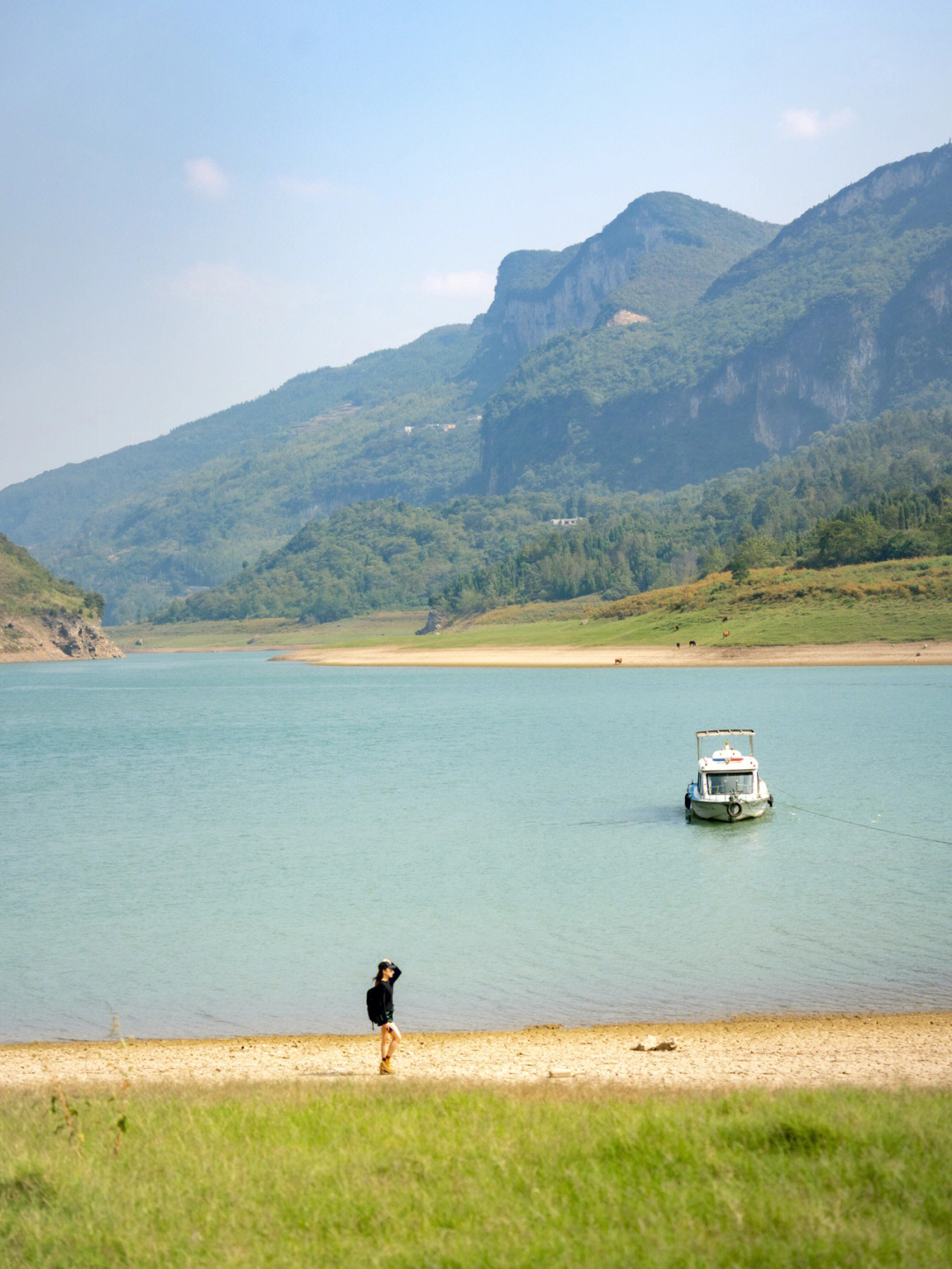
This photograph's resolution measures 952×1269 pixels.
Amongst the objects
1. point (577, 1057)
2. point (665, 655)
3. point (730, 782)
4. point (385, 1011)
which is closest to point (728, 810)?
point (730, 782)

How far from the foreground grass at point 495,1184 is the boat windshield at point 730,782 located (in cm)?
2479

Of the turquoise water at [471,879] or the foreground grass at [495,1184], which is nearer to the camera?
the foreground grass at [495,1184]

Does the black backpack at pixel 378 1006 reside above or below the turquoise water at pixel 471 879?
above

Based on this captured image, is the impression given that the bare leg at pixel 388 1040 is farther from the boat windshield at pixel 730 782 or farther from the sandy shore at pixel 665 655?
the sandy shore at pixel 665 655

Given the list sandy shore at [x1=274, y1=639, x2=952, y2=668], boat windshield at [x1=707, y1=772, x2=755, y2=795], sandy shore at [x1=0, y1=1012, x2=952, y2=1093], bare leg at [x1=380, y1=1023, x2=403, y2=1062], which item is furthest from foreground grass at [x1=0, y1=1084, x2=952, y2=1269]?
sandy shore at [x1=274, y1=639, x2=952, y2=668]

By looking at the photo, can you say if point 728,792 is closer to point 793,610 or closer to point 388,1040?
point 388,1040

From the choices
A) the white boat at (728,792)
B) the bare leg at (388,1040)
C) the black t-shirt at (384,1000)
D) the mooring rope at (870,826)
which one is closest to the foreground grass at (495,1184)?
the bare leg at (388,1040)

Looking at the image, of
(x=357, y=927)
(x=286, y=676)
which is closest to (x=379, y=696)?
(x=286, y=676)

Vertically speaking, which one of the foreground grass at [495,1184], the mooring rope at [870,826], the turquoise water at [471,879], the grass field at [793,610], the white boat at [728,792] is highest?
the grass field at [793,610]

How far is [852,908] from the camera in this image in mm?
25578

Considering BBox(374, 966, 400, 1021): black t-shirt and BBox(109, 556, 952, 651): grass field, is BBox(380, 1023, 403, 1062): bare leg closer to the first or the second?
BBox(374, 966, 400, 1021): black t-shirt

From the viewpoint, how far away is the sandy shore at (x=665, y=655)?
342 feet

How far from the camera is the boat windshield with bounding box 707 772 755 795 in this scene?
1473 inches

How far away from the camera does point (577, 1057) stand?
55.7 feet
